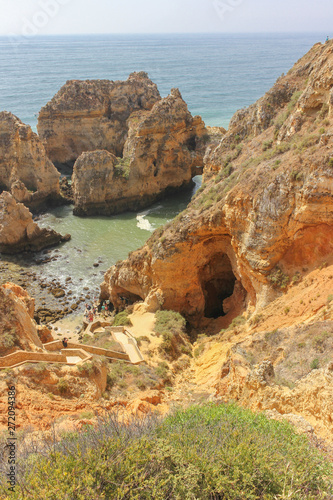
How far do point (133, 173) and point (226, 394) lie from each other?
116 feet


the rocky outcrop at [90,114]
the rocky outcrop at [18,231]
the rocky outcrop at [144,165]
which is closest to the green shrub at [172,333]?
the rocky outcrop at [18,231]

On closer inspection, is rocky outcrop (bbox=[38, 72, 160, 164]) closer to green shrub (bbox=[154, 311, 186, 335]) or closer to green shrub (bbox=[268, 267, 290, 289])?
green shrub (bbox=[154, 311, 186, 335])

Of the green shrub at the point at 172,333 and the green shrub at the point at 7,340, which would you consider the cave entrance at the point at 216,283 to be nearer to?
the green shrub at the point at 172,333

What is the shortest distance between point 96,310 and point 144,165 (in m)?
22.1

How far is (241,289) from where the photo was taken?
930 inches

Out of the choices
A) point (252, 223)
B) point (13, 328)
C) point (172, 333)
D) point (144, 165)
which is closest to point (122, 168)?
point (144, 165)

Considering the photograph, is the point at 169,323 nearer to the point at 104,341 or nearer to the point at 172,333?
the point at 172,333

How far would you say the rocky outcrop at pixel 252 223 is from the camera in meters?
17.0

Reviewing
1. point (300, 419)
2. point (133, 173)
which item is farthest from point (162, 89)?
point (300, 419)

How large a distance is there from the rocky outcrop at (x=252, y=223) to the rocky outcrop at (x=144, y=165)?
17029mm

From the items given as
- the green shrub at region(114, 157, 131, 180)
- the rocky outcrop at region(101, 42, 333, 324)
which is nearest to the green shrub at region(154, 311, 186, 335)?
the rocky outcrop at region(101, 42, 333, 324)

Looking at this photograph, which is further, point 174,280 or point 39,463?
point 174,280

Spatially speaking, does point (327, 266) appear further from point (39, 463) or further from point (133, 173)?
point (133, 173)

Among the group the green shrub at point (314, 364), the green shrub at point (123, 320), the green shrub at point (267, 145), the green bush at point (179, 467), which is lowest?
the green shrub at point (123, 320)
